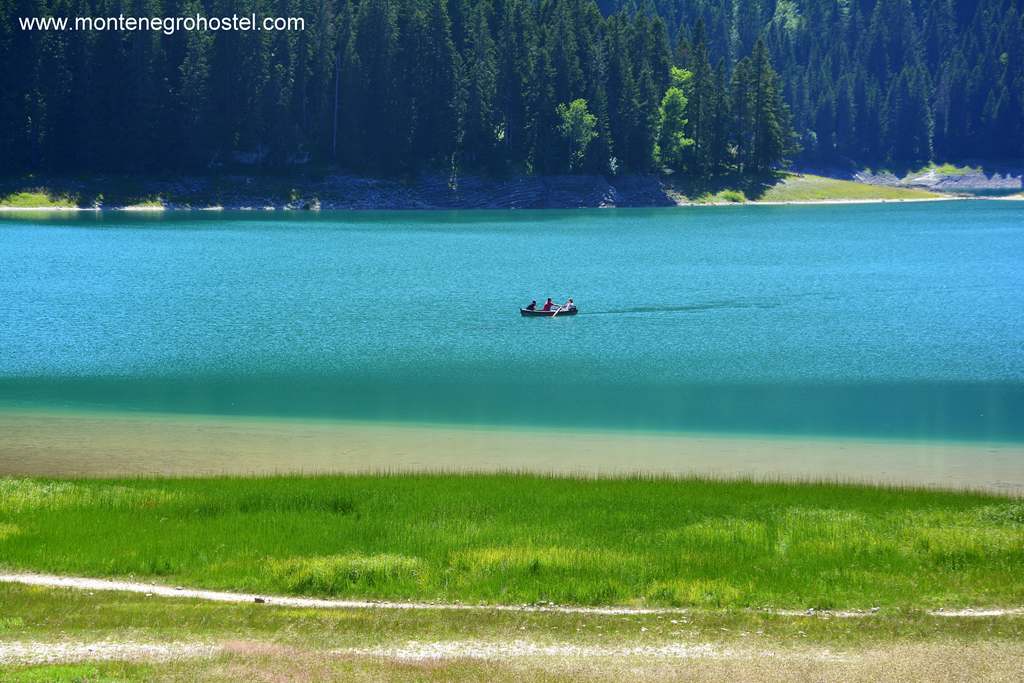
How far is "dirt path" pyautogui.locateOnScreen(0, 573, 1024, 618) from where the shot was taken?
15.7 m

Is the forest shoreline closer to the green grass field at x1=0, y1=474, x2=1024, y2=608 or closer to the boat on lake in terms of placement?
the boat on lake

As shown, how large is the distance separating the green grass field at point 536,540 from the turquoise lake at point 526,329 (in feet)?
34.7

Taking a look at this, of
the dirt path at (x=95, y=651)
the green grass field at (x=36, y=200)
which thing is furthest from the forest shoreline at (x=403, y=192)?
the dirt path at (x=95, y=651)

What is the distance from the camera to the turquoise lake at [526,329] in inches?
1400

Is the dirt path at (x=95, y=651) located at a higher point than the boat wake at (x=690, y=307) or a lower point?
higher

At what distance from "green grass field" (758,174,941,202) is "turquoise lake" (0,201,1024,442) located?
4985cm

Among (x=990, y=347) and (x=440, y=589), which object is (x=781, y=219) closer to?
(x=990, y=347)

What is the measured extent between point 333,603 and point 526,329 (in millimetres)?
34658

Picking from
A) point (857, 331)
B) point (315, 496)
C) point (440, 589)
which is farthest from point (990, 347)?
point (440, 589)

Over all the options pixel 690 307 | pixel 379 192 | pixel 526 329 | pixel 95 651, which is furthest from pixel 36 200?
pixel 95 651

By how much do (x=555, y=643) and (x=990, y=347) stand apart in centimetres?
3563

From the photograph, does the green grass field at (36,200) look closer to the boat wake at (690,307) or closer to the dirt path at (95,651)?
the boat wake at (690,307)

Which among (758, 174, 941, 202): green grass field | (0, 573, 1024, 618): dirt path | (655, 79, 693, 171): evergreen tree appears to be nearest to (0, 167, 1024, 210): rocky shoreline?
→ (758, 174, 941, 202): green grass field

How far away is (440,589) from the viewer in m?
16.7
